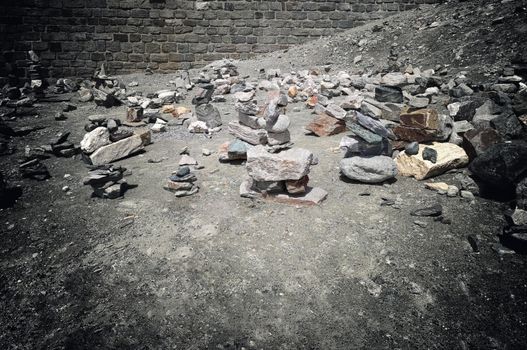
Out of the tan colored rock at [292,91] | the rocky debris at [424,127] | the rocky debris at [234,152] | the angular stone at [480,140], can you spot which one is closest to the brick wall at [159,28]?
the tan colored rock at [292,91]

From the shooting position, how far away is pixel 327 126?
498 centimetres

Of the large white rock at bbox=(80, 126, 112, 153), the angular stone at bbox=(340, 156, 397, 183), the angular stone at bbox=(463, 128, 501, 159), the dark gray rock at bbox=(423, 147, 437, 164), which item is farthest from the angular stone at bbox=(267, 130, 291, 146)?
the large white rock at bbox=(80, 126, 112, 153)

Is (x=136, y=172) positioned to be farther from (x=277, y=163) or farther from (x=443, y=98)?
(x=443, y=98)

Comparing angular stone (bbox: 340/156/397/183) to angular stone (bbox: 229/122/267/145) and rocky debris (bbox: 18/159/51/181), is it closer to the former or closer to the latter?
angular stone (bbox: 229/122/267/145)

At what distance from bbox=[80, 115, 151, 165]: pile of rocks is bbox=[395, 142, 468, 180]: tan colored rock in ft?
12.2

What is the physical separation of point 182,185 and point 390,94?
3910 mm

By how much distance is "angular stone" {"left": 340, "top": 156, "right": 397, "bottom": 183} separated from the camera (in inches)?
138

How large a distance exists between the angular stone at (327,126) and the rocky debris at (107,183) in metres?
2.88

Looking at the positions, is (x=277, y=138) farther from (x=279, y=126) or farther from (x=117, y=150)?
(x=117, y=150)

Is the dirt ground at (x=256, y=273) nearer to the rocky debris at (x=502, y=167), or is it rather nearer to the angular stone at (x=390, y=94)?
the rocky debris at (x=502, y=167)

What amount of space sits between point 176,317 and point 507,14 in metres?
8.69

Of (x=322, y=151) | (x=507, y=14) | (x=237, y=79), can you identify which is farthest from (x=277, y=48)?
(x=322, y=151)

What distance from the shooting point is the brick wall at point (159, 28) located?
935 centimetres

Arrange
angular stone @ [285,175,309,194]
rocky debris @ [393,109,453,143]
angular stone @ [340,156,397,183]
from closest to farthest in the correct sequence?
1. angular stone @ [285,175,309,194]
2. angular stone @ [340,156,397,183]
3. rocky debris @ [393,109,453,143]
